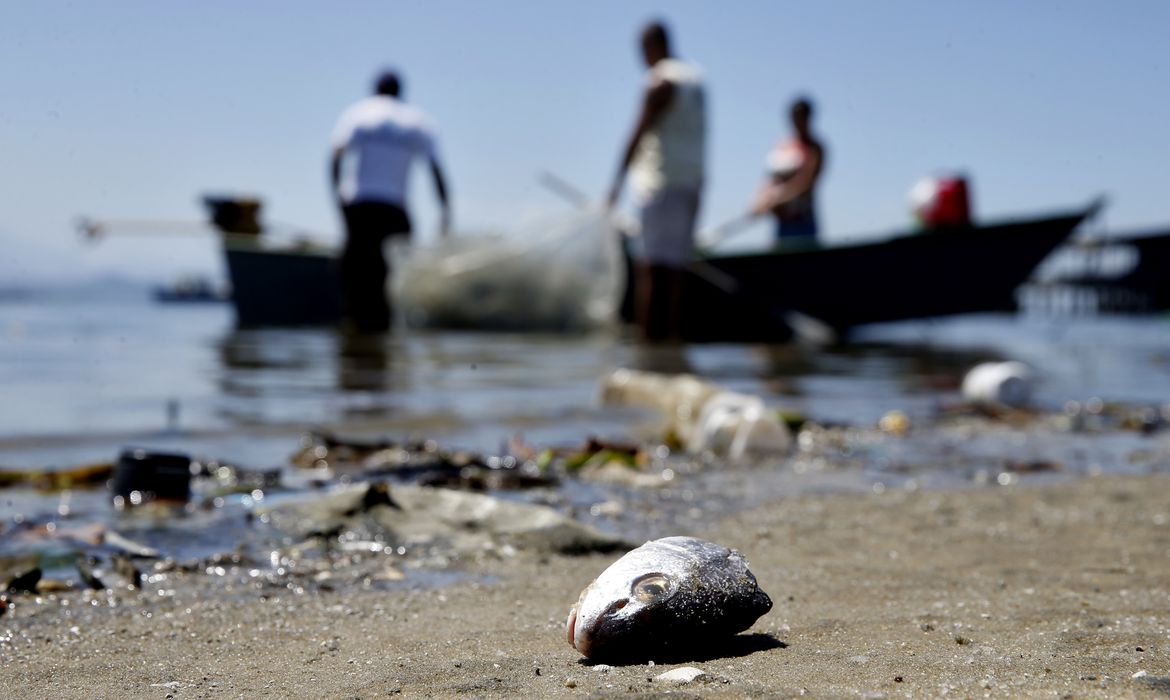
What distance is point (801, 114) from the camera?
1159cm

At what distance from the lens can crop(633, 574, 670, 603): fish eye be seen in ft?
6.14

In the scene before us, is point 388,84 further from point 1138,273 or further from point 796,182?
point 1138,273

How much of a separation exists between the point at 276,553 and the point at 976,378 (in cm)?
509

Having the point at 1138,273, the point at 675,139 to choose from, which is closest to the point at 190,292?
the point at 1138,273

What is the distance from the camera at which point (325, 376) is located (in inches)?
298

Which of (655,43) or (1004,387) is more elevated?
(655,43)

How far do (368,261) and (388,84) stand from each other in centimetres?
189

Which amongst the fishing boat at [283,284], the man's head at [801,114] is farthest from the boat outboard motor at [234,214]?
the man's head at [801,114]

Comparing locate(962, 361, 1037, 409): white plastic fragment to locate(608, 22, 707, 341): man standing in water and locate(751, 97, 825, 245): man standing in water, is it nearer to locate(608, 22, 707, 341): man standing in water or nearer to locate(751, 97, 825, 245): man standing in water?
locate(608, 22, 707, 341): man standing in water

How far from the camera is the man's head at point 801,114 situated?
11508 millimetres

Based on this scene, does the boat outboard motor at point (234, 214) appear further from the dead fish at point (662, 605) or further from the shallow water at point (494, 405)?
the dead fish at point (662, 605)

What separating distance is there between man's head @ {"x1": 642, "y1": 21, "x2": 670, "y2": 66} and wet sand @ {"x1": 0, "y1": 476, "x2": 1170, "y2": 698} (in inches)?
258

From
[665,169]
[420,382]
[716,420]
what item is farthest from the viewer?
[665,169]

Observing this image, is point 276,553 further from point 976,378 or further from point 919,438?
point 976,378
